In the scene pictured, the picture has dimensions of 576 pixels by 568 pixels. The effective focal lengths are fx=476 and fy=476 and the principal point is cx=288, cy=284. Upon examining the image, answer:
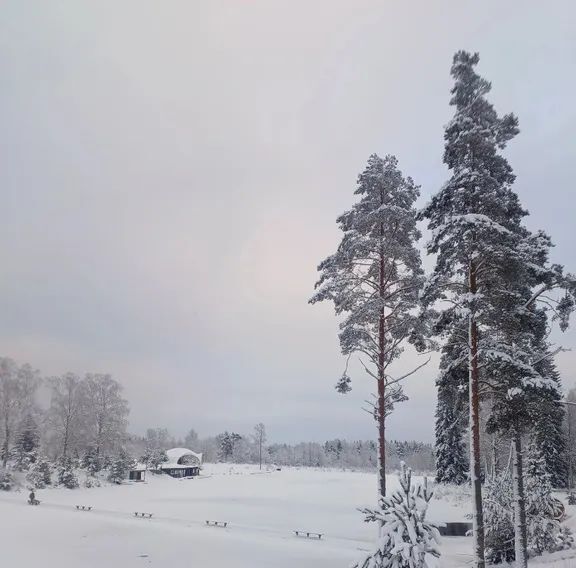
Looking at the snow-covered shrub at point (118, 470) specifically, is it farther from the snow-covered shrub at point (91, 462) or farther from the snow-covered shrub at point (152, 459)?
the snow-covered shrub at point (152, 459)

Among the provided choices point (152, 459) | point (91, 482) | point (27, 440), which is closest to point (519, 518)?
point (91, 482)

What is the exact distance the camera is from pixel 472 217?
42.3ft

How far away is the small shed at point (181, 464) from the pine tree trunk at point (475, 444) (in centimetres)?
7983

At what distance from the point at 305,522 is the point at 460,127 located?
99.5 feet

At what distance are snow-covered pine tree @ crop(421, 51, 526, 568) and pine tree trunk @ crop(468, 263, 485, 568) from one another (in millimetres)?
27

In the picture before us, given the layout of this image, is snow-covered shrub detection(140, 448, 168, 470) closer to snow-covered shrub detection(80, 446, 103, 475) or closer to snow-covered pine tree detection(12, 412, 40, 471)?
snow-covered shrub detection(80, 446, 103, 475)

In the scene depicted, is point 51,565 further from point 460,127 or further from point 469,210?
point 460,127

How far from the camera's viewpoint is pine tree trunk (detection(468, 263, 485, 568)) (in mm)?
12297

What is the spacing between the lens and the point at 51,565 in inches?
742

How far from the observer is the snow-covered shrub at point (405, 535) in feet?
30.4

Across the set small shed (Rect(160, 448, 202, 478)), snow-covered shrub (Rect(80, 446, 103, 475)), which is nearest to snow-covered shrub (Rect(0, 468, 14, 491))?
snow-covered shrub (Rect(80, 446, 103, 475))

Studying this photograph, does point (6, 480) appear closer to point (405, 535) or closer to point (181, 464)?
point (181, 464)

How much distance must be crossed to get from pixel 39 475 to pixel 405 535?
57.3m

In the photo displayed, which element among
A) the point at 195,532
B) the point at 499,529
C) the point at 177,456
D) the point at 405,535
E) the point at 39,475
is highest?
the point at 405,535
